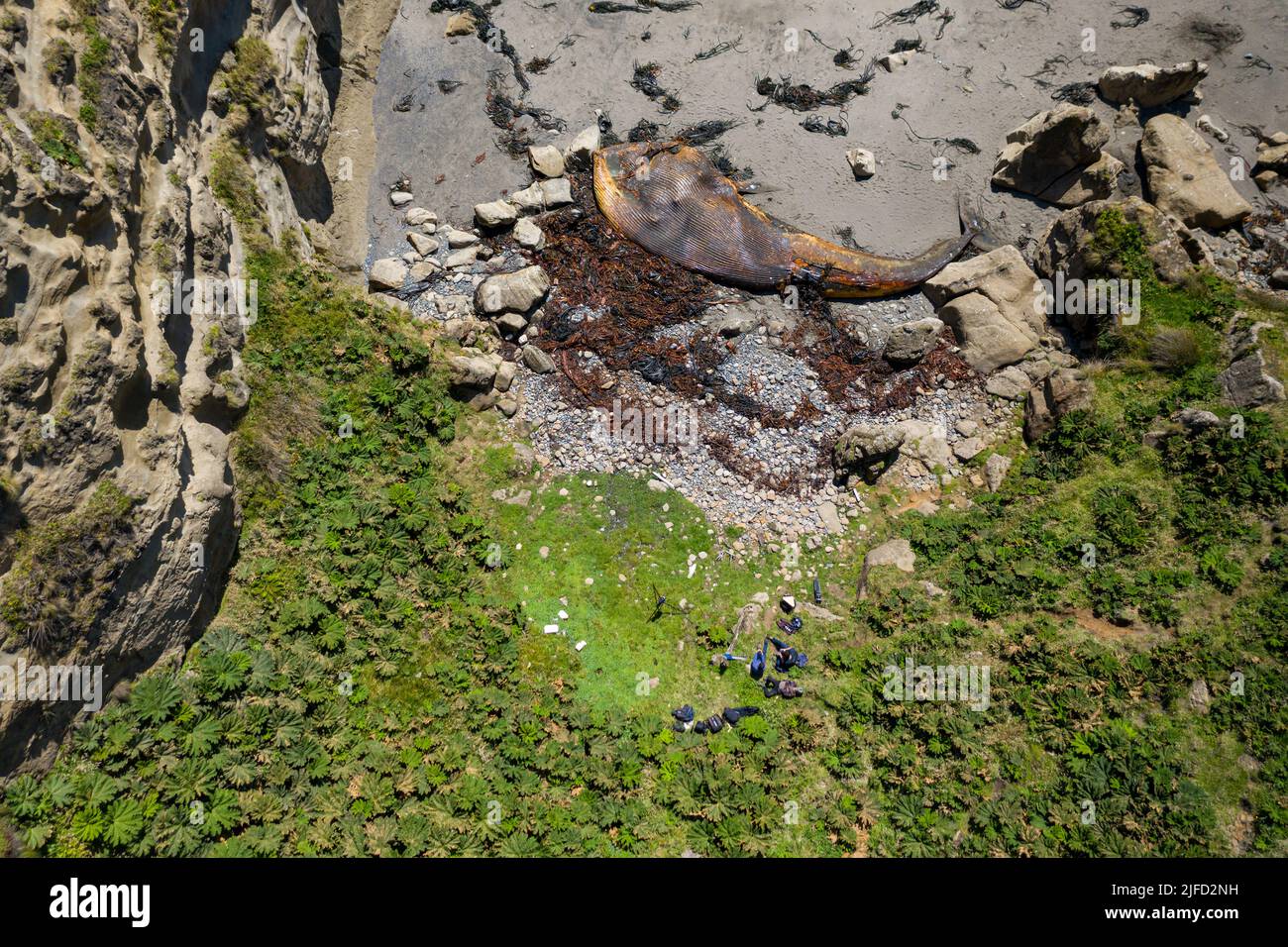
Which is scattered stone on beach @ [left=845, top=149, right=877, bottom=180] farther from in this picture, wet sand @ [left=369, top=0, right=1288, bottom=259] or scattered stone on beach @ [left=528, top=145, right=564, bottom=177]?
scattered stone on beach @ [left=528, top=145, right=564, bottom=177]

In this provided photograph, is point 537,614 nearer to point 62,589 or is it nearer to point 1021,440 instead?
point 62,589

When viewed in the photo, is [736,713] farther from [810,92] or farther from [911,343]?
[810,92]

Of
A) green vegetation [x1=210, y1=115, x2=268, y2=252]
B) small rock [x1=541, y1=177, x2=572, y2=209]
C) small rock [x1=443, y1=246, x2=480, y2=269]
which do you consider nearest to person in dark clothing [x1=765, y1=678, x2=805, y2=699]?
small rock [x1=443, y1=246, x2=480, y2=269]

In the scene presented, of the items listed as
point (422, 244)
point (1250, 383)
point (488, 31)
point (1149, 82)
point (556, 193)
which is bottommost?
point (422, 244)

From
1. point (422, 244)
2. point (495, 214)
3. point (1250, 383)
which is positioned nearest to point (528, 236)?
point (495, 214)

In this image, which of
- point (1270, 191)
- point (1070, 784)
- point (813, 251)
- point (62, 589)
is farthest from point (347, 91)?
point (1270, 191)

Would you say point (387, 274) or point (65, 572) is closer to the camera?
point (65, 572)

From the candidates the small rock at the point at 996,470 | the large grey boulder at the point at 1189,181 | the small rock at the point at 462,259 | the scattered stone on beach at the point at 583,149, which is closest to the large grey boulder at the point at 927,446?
the small rock at the point at 996,470
